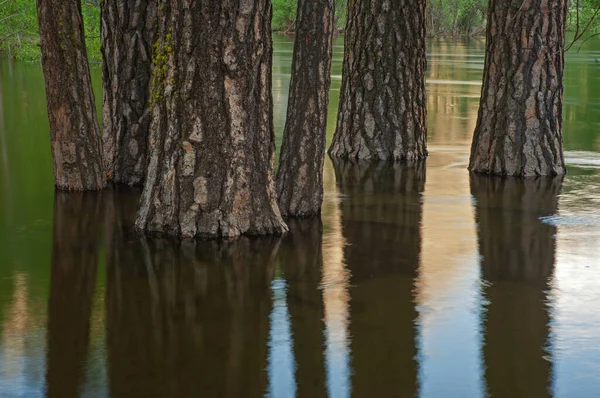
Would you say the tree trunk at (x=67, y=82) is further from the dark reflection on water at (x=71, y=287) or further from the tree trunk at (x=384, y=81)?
the tree trunk at (x=384, y=81)

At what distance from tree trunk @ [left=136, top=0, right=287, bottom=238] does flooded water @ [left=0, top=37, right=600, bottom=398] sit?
32cm

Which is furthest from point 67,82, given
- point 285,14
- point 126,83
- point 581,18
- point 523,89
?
point 285,14

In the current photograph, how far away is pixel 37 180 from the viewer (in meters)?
11.5

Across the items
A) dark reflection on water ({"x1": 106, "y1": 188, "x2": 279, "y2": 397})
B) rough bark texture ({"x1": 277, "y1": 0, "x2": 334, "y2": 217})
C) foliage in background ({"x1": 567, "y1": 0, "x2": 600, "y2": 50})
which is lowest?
dark reflection on water ({"x1": 106, "y1": 188, "x2": 279, "y2": 397})

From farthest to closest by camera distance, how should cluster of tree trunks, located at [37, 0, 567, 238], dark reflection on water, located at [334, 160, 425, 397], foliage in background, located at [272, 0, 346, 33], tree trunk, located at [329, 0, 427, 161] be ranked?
foliage in background, located at [272, 0, 346, 33] → tree trunk, located at [329, 0, 427, 161] → cluster of tree trunks, located at [37, 0, 567, 238] → dark reflection on water, located at [334, 160, 425, 397]

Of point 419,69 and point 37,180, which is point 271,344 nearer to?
point 37,180

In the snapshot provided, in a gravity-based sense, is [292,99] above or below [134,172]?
above

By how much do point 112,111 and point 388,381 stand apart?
645 centimetres

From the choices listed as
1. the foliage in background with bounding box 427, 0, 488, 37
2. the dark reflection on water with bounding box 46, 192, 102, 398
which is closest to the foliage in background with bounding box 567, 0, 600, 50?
the dark reflection on water with bounding box 46, 192, 102, 398

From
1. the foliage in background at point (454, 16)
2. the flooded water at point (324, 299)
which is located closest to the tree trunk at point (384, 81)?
the flooded water at point (324, 299)

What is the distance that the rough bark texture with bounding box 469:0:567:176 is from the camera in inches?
470

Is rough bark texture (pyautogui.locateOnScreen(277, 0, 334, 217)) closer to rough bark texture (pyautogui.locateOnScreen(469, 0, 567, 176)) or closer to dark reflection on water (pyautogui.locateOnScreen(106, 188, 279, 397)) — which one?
dark reflection on water (pyautogui.locateOnScreen(106, 188, 279, 397))

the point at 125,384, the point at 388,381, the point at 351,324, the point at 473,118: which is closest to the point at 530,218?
the point at 351,324

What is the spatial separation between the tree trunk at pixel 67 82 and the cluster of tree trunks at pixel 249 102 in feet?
0.04
